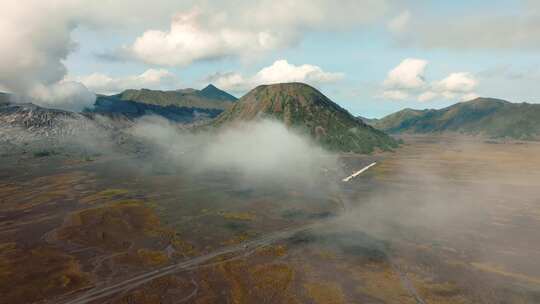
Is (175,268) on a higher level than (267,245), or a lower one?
higher

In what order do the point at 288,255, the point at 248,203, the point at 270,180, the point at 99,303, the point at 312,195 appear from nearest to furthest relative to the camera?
the point at 99,303 → the point at 288,255 → the point at 248,203 → the point at 312,195 → the point at 270,180

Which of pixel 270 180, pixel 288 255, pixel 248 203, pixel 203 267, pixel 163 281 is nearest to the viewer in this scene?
pixel 163 281

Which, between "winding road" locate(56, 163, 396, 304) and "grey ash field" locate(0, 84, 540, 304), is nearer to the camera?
"winding road" locate(56, 163, 396, 304)

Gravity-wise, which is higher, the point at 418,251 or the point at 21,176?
the point at 21,176

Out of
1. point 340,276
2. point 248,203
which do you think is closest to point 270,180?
point 248,203

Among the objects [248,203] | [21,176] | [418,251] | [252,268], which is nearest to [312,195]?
[248,203]

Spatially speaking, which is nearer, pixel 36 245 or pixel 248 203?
pixel 36 245

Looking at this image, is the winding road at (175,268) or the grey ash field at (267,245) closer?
the winding road at (175,268)

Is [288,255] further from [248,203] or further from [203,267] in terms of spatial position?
[248,203]

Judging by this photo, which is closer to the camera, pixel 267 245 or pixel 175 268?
pixel 175 268
